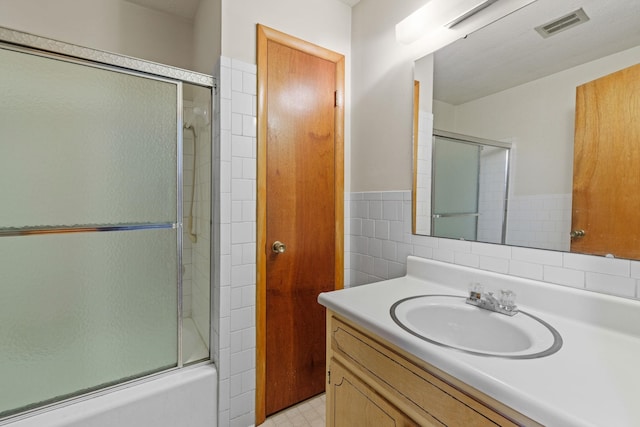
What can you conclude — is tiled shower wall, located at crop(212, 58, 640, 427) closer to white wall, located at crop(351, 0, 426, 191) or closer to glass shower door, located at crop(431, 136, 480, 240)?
glass shower door, located at crop(431, 136, 480, 240)

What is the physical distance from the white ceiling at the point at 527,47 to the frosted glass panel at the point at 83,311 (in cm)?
152

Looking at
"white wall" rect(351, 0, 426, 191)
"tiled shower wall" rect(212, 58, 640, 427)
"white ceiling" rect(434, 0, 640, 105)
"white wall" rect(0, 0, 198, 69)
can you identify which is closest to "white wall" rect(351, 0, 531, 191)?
"white wall" rect(351, 0, 426, 191)

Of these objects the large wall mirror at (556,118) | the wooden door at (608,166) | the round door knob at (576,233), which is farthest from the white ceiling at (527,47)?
the round door knob at (576,233)

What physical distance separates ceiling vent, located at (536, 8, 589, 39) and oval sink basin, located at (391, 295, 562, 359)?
3.09 ft

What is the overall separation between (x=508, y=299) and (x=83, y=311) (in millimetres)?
1702

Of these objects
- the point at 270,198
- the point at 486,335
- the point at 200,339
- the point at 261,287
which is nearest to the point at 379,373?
the point at 486,335

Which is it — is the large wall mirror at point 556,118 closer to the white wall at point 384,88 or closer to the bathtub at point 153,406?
the white wall at point 384,88

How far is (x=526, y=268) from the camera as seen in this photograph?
1.02 metres

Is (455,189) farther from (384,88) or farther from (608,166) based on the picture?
(384,88)

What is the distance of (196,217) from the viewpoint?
66.6 inches

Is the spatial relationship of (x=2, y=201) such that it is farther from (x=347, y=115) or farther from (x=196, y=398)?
(x=347, y=115)

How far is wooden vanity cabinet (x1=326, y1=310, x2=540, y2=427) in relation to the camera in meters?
0.62

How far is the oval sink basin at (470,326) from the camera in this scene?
0.80 metres

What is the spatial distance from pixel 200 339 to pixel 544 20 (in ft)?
6.84
